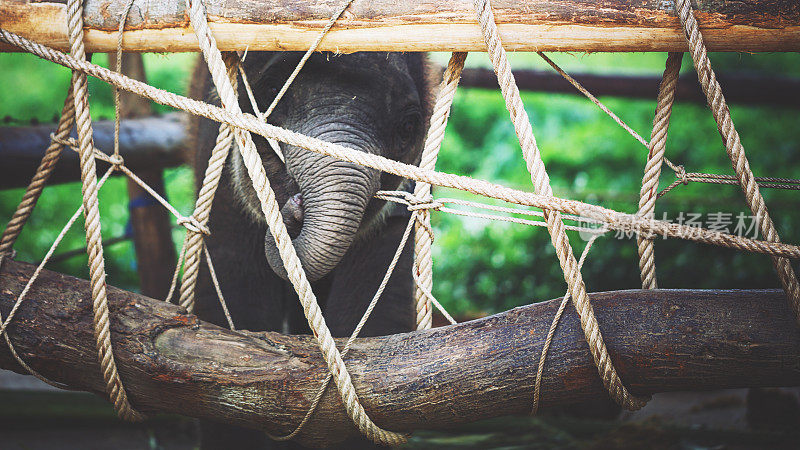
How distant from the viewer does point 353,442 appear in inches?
115

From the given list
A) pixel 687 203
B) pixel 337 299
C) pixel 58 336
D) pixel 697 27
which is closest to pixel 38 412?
pixel 337 299

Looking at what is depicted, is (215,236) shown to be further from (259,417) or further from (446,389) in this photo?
(446,389)

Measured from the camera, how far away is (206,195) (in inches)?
79.4

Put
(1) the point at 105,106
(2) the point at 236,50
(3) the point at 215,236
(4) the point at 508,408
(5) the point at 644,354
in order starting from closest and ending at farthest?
(5) the point at 644,354 → (4) the point at 508,408 → (2) the point at 236,50 → (3) the point at 215,236 → (1) the point at 105,106

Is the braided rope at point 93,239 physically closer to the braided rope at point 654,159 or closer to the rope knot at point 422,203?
the rope knot at point 422,203

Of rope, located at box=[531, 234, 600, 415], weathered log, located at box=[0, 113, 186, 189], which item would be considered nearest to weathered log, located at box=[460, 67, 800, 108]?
weathered log, located at box=[0, 113, 186, 189]

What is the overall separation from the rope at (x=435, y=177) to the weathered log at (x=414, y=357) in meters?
0.18

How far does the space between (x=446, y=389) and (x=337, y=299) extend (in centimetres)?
173

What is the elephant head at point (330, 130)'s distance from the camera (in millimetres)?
2123

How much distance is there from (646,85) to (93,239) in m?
4.66

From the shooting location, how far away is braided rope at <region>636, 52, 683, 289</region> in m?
1.85

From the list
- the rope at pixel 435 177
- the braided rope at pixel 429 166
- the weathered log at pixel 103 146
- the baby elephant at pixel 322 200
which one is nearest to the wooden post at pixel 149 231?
the weathered log at pixel 103 146

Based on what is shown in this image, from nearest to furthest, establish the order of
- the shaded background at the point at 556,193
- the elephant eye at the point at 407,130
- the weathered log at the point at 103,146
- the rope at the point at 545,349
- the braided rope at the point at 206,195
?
the rope at the point at 545,349
the braided rope at the point at 206,195
the elephant eye at the point at 407,130
the weathered log at the point at 103,146
the shaded background at the point at 556,193

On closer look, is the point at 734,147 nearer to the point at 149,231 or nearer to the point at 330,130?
the point at 330,130
